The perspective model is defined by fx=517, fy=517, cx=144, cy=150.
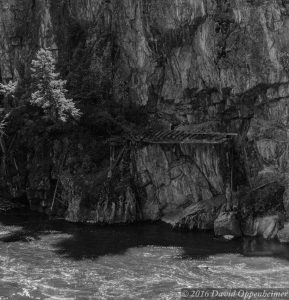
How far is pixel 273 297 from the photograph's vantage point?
26.7m

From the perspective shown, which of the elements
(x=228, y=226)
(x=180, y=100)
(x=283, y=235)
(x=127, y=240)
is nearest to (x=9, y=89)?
(x=180, y=100)

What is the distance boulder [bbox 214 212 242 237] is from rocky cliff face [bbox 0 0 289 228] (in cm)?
139

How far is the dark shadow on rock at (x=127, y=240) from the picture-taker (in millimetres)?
34781

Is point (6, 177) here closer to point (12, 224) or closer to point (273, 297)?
point (12, 224)

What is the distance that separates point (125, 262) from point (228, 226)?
33.3 feet

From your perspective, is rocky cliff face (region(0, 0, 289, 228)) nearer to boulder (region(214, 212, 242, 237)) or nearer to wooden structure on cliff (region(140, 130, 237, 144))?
wooden structure on cliff (region(140, 130, 237, 144))

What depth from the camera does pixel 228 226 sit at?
1545 inches

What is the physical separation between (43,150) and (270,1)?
80.7ft

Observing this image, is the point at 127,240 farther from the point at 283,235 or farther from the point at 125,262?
the point at 283,235

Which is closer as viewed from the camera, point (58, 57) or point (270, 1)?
point (270, 1)

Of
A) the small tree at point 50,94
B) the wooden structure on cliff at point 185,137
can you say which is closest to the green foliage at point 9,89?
the small tree at point 50,94

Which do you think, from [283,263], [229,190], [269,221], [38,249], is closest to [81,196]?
[38,249]

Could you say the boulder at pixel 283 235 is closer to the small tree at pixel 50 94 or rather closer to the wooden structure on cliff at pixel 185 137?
the wooden structure on cliff at pixel 185 137

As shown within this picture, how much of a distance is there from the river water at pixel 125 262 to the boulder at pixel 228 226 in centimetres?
84
